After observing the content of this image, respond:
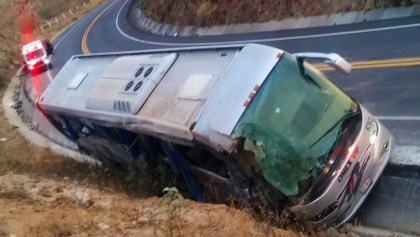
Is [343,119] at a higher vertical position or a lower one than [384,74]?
higher

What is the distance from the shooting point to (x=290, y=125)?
778 centimetres

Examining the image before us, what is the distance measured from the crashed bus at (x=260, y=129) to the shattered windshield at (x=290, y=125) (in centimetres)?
1

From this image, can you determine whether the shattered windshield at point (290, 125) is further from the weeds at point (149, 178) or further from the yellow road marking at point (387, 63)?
the yellow road marking at point (387, 63)

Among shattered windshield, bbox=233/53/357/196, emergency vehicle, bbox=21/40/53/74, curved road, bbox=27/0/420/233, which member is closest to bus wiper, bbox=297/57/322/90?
shattered windshield, bbox=233/53/357/196

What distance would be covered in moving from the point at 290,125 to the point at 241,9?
19.1 meters

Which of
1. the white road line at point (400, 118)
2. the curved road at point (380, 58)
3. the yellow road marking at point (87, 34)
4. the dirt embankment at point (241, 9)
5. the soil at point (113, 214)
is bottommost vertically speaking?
the yellow road marking at point (87, 34)

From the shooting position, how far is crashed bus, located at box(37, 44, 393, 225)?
758 cm

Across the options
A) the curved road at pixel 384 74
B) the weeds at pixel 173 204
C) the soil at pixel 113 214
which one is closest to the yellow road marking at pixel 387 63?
the curved road at pixel 384 74

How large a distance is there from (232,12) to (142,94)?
1819 centimetres

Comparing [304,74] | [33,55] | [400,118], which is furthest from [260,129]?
[33,55]

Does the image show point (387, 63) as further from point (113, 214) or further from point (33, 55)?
point (33, 55)

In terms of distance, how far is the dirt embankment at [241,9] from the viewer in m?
20.0

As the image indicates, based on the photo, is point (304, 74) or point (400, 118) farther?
point (400, 118)

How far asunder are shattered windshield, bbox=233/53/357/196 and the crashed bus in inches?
0.5
